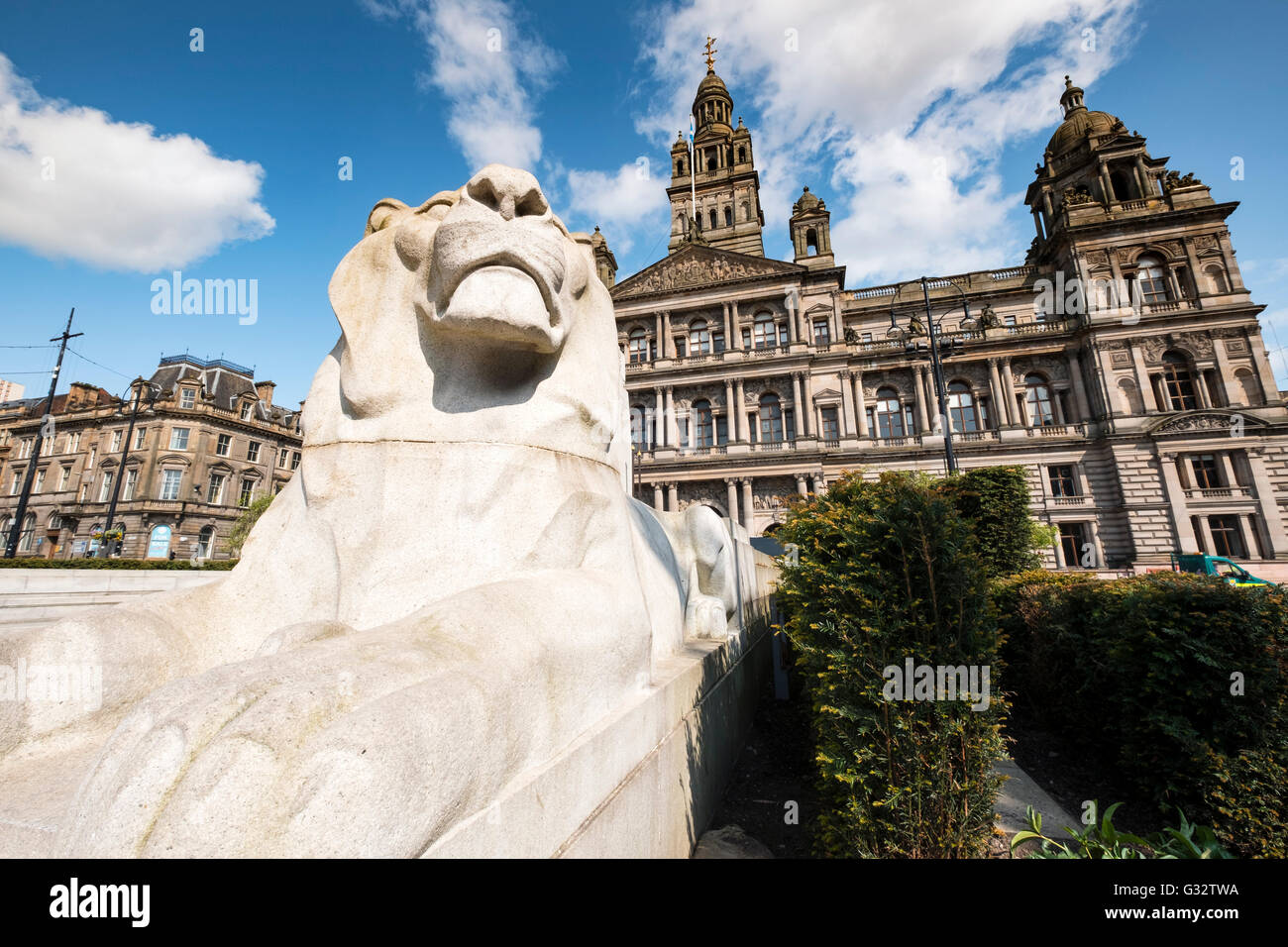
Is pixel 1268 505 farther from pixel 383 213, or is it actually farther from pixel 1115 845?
pixel 383 213

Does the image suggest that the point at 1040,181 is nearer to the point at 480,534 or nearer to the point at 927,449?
the point at 927,449

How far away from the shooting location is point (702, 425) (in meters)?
29.0

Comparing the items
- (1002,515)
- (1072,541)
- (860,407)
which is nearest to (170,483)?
(860,407)

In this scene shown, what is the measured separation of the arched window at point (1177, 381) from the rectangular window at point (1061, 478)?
4636 mm

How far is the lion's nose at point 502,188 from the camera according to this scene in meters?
1.90

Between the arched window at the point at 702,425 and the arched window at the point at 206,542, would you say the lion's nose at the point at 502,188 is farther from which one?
the arched window at the point at 206,542

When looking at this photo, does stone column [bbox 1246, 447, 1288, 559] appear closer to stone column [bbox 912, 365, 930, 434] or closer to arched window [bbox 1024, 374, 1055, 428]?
arched window [bbox 1024, 374, 1055, 428]

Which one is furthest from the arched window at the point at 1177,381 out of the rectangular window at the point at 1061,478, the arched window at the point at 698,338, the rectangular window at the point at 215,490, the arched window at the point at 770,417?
the rectangular window at the point at 215,490

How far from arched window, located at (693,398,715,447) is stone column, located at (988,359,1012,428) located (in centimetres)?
1297

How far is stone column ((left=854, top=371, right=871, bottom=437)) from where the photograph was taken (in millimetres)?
26891

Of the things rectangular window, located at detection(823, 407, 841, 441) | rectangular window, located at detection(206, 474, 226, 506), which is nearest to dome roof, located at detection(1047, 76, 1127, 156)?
rectangular window, located at detection(823, 407, 841, 441)

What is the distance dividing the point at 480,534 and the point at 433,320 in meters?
0.76

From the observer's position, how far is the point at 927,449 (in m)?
25.8
